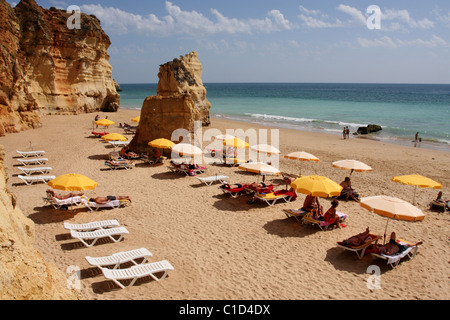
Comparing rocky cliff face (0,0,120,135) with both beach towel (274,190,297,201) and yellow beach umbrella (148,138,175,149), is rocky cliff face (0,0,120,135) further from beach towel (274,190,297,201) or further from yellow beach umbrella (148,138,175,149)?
beach towel (274,190,297,201)

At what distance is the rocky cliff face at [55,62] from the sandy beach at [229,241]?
11.7 metres

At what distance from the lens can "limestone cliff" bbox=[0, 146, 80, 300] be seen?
3281mm

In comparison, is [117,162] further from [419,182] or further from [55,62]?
[55,62]

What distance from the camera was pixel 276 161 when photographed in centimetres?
1766

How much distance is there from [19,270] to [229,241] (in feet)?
17.9

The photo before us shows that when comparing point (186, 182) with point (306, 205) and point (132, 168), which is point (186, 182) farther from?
point (306, 205)

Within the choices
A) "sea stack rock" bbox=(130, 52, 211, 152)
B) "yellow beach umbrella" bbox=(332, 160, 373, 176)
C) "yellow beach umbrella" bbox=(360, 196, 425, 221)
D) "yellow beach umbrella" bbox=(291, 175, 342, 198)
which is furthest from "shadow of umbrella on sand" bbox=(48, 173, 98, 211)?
"yellow beach umbrella" bbox=(332, 160, 373, 176)

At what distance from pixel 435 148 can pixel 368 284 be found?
73.8 feet

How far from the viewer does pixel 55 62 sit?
30750mm

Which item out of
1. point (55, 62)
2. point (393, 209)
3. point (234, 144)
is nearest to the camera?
point (393, 209)

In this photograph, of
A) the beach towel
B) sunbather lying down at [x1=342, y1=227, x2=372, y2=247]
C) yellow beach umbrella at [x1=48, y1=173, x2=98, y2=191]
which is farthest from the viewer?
the beach towel

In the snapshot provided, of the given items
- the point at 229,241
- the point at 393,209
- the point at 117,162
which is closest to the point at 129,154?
the point at 117,162

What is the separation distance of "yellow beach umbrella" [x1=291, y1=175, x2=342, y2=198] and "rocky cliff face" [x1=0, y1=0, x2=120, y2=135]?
2048 centimetres
